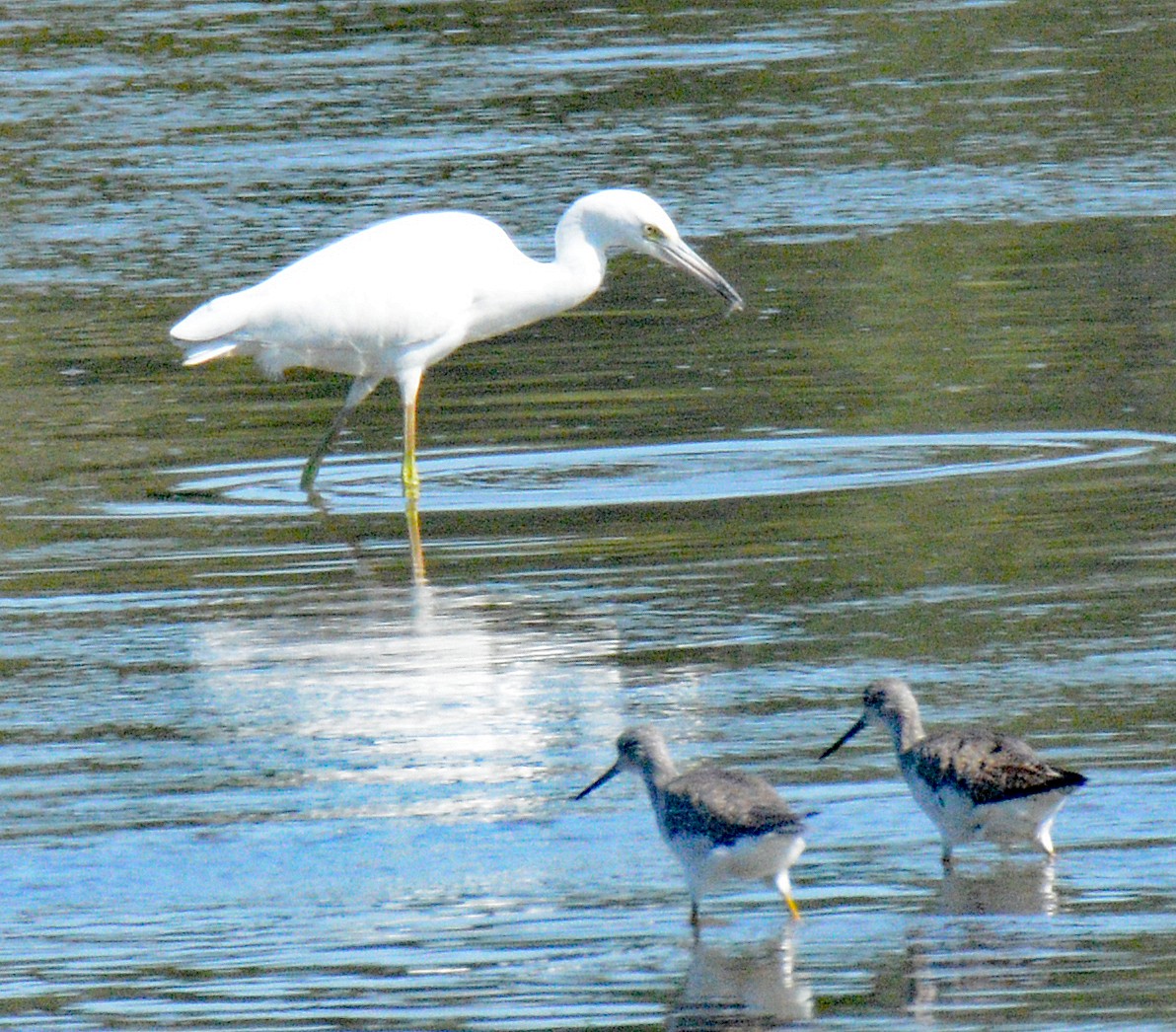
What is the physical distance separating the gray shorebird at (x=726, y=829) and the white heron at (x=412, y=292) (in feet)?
20.1

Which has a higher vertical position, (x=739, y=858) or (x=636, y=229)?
(x=636, y=229)

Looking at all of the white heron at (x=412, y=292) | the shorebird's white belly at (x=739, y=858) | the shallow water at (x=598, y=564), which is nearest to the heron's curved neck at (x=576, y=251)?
the white heron at (x=412, y=292)

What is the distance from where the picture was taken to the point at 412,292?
13.1 metres

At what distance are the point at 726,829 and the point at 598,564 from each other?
4.30 meters

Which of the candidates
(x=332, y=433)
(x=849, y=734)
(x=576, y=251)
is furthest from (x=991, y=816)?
(x=576, y=251)

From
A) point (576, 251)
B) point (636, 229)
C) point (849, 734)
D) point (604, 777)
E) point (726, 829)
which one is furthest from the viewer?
point (576, 251)

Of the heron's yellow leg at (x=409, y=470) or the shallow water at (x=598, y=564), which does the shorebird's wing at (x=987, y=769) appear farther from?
the heron's yellow leg at (x=409, y=470)

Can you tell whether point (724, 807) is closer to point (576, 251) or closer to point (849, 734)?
point (849, 734)

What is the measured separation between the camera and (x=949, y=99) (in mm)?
22188

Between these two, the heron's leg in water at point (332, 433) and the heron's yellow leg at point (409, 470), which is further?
the heron's leg in water at point (332, 433)

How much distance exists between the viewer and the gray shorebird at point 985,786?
6.96 m

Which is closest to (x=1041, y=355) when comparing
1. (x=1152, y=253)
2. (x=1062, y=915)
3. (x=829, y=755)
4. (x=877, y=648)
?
(x=1152, y=253)

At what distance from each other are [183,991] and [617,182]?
13.5 m

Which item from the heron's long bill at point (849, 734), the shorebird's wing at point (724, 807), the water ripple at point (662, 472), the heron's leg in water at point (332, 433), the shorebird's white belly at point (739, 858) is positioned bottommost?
the water ripple at point (662, 472)
